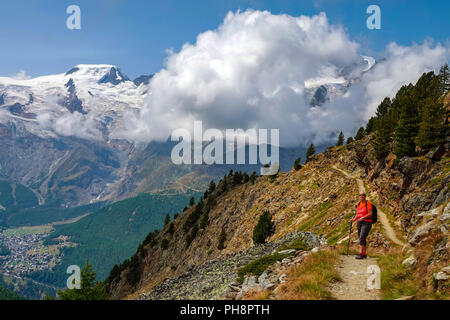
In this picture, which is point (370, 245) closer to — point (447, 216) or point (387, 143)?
point (447, 216)

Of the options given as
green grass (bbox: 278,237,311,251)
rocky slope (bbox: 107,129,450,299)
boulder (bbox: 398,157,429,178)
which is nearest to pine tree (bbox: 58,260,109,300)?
rocky slope (bbox: 107,129,450,299)

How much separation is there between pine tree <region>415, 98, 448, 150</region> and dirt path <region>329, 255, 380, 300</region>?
23.3m

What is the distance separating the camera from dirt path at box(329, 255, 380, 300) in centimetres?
1345

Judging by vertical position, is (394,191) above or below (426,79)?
below

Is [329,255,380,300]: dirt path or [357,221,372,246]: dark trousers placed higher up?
[357,221,372,246]: dark trousers

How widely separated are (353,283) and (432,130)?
29.3m

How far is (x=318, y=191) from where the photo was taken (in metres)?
62.5

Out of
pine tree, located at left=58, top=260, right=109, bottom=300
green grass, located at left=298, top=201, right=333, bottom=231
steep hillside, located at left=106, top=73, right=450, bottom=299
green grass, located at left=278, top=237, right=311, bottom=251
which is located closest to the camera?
steep hillside, located at left=106, top=73, right=450, bottom=299

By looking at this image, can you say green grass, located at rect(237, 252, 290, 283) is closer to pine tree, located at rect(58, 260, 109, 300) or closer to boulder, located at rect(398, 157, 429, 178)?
boulder, located at rect(398, 157, 429, 178)

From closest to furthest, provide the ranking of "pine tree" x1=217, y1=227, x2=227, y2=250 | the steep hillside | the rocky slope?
the steep hillside < the rocky slope < "pine tree" x1=217, y1=227, x2=227, y2=250

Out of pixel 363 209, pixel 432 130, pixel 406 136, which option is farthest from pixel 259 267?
pixel 406 136

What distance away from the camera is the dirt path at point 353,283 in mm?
13445

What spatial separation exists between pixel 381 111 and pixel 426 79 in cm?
2253
